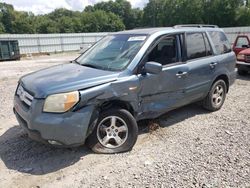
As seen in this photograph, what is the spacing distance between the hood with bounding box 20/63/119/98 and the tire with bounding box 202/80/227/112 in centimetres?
257

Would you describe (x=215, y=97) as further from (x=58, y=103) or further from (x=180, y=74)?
(x=58, y=103)

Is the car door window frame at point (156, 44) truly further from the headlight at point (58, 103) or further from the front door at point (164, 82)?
the headlight at point (58, 103)

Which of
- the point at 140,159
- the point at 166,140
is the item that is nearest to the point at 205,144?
the point at 166,140

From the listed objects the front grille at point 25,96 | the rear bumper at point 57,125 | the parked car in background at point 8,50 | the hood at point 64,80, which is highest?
the hood at point 64,80

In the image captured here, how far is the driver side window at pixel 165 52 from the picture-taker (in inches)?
174

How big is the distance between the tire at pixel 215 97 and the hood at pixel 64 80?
257 centimetres

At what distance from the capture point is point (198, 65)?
5066 millimetres

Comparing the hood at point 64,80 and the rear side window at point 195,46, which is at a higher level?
the rear side window at point 195,46

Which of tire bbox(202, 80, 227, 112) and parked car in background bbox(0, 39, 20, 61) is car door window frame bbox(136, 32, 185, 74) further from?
parked car in background bbox(0, 39, 20, 61)

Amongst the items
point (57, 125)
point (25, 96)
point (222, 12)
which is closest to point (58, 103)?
point (57, 125)

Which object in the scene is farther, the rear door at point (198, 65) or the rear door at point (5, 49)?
the rear door at point (5, 49)

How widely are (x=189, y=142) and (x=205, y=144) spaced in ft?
0.81

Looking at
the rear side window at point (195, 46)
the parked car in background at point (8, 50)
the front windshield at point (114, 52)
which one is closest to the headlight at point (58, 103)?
the front windshield at point (114, 52)

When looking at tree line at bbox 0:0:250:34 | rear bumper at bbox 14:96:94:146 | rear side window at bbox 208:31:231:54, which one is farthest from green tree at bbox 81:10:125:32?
rear bumper at bbox 14:96:94:146
